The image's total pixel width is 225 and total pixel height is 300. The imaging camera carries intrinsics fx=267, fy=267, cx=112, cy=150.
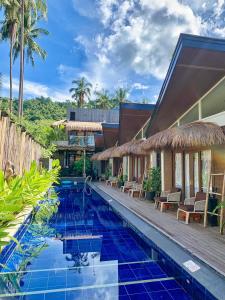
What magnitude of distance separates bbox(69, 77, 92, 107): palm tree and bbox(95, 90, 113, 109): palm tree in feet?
6.52

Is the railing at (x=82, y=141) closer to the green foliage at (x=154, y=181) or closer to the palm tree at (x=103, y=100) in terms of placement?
the green foliage at (x=154, y=181)

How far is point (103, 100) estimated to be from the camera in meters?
48.7

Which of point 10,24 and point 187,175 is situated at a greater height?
point 10,24

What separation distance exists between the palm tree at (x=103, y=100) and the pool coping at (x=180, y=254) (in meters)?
41.7

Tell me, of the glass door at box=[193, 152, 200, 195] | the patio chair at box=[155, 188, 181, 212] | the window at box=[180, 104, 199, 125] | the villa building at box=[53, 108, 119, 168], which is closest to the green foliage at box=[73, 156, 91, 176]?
the villa building at box=[53, 108, 119, 168]

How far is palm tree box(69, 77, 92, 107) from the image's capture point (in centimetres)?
4831

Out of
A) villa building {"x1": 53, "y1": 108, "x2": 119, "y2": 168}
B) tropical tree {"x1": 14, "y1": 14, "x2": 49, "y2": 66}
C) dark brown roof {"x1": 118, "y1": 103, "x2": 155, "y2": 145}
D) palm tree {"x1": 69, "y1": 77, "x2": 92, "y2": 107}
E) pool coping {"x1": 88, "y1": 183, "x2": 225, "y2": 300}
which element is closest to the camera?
pool coping {"x1": 88, "y1": 183, "x2": 225, "y2": 300}

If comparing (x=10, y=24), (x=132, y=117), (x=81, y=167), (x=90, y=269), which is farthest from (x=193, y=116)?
(x=10, y=24)

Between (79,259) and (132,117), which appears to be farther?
(132,117)

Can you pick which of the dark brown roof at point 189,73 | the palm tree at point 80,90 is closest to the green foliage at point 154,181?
the dark brown roof at point 189,73

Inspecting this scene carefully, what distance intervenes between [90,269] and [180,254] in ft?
5.41

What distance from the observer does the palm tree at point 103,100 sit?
4879 centimetres

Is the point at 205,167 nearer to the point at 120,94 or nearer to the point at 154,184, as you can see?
the point at 154,184

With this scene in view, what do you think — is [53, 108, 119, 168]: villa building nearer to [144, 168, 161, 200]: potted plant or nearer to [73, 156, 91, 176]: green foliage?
[73, 156, 91, 176]: green foliage
